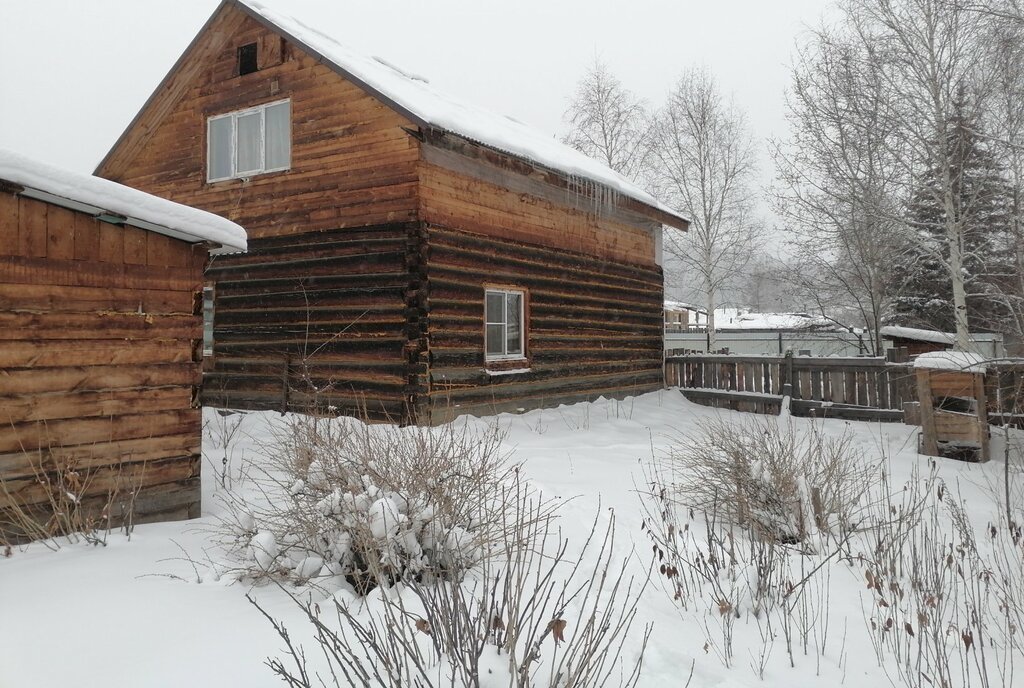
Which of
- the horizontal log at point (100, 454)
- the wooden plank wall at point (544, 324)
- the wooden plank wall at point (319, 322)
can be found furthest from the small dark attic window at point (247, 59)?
the horizontal log at point (100, 454)

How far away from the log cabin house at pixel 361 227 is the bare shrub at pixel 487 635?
5.07 m

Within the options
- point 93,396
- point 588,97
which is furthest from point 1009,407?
point 588,97

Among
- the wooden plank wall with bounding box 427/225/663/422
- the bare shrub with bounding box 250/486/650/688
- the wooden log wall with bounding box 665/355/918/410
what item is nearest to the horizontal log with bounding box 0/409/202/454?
the bare shrub with bounding box 250/486/650/688

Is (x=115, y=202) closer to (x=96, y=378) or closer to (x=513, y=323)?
(x=96, y=378)

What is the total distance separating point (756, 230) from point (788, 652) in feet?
83.1

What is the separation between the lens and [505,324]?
422 inches

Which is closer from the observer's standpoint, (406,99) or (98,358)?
(98,358)

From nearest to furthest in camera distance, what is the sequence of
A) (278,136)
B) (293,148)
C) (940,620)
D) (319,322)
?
(940,620) < (319,322) < (293,148) < (278,136)

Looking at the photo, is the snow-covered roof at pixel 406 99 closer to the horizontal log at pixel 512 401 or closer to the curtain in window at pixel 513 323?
the curtain in window at pixel 513 323

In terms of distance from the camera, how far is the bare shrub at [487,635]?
2.26 m

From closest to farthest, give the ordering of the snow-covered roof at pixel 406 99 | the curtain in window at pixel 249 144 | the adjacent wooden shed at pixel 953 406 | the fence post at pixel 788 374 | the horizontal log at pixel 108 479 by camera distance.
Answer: the horizontal log at pixel 108 479 < the adjacent wooden shed at pixel 953 406 < the snow-covered roof at pixel 406 99 < the curtain in window at pixel 249 144 < the fence post at pixel 788 374

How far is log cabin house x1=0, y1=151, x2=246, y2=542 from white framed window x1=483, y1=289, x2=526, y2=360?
207 inches

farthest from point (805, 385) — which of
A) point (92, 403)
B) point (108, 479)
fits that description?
point (92, 403)

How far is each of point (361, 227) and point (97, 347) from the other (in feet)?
16.1
